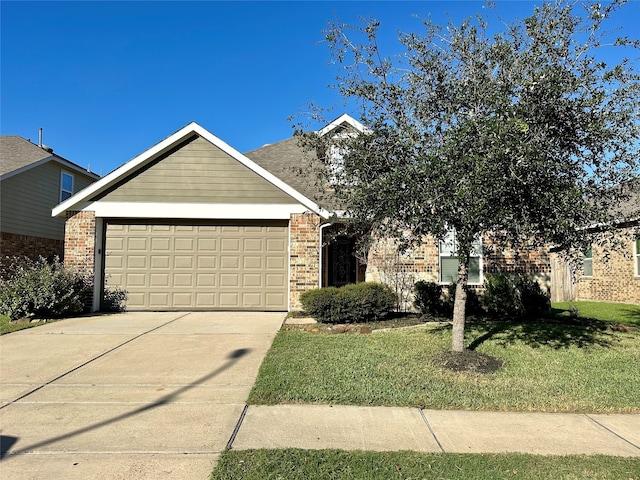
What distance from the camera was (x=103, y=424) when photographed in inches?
179

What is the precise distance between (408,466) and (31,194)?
16.6 m

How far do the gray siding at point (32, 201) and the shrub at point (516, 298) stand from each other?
49.0 ft

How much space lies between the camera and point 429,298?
38.3ft

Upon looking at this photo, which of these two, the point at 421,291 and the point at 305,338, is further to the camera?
the point at 421,291

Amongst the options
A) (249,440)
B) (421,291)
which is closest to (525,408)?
(249,440)

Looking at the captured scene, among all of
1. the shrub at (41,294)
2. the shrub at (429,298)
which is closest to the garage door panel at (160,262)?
the shrub at (41,294)

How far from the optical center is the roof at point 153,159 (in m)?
11.8

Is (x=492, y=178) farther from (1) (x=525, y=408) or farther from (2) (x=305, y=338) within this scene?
(2) (x=305, y=338)

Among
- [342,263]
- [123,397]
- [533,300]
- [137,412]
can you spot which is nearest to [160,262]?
[342,263]

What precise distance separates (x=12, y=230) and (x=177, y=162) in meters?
6.93

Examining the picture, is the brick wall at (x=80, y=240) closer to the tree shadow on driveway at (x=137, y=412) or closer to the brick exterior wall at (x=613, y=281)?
the tree shadow on driveway at (x=137, y=412)

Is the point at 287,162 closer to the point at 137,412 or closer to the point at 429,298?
the point at 429,298

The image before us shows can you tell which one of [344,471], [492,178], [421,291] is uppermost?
[492,178]

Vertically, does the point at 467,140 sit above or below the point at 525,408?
above
